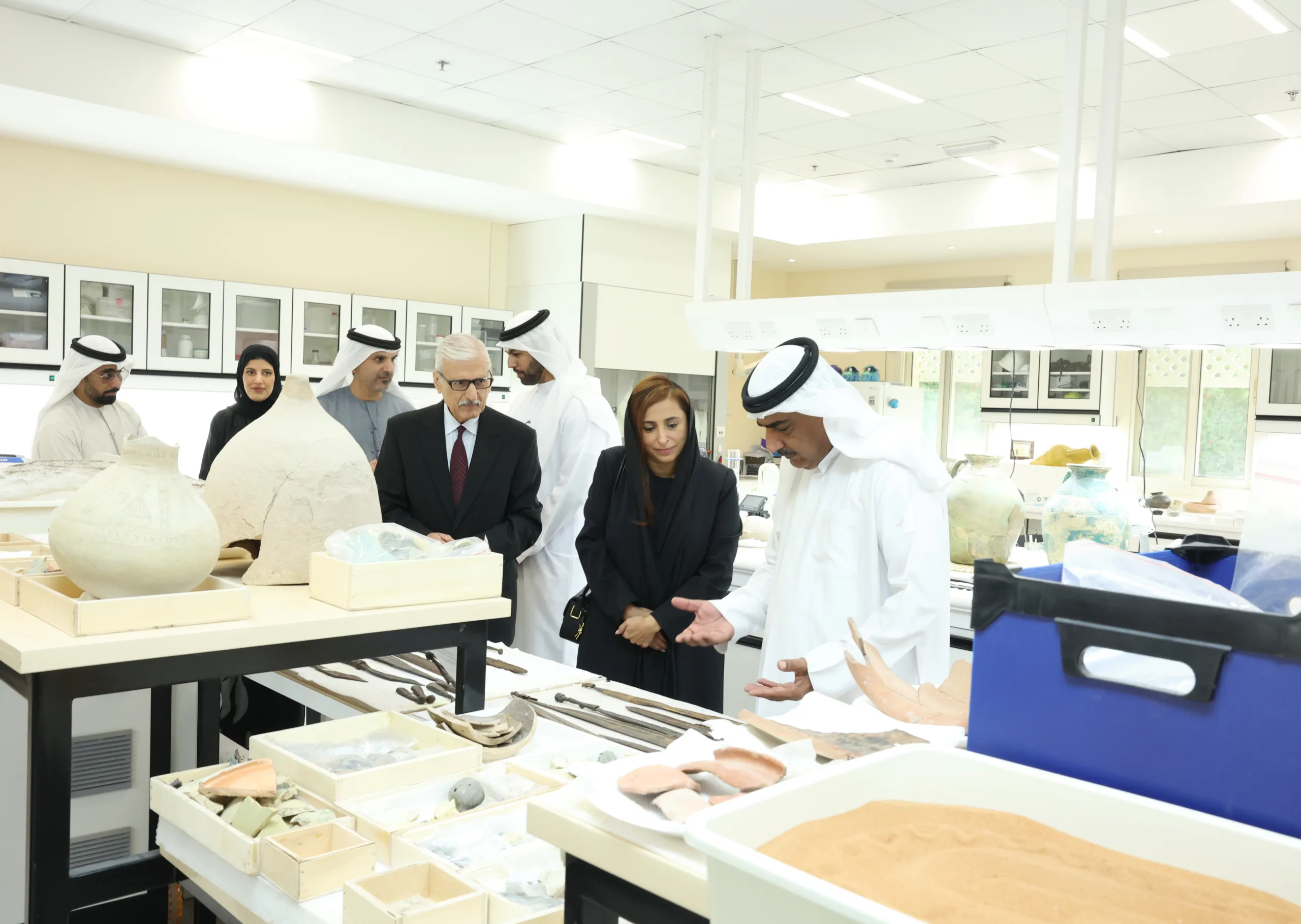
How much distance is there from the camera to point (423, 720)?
70.3 inches

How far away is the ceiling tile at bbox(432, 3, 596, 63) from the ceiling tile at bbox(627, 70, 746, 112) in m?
0.62

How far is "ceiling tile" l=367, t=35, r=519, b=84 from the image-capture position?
4.78 m

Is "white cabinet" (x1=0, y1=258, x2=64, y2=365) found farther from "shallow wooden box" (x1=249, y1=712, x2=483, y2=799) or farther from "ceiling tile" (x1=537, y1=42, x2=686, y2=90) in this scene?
"shallow wooden box" (x1=249, y1=712, x2=483, y2=799)

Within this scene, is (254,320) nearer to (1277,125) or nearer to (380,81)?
(380,81)

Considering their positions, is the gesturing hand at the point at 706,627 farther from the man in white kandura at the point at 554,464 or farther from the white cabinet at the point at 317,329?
the white cabinet at the point at 317,329

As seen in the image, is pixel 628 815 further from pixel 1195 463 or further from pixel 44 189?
pixel 1195 463

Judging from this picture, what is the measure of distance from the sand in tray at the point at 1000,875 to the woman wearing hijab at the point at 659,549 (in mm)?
2146

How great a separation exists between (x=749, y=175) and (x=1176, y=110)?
92.1 inches

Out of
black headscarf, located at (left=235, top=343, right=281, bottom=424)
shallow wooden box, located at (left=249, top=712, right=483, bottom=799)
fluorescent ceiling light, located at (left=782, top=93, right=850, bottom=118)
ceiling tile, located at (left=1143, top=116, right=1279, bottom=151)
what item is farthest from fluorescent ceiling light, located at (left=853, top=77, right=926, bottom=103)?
shallow wooden box, located at (left=249, top=712, right=483, bottom=799)

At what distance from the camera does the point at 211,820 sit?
4.36 feet

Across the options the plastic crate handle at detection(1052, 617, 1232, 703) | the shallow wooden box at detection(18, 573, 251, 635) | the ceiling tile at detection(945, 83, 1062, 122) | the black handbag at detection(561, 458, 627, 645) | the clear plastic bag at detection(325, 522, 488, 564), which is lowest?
the black handbag at detection(561, 458, 627, 645)

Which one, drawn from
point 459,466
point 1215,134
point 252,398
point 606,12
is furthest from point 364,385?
point 1215,134

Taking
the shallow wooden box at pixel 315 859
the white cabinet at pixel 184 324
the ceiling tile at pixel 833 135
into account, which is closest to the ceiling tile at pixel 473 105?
the ceiling tile at pixel 833 135

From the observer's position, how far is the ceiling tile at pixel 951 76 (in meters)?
4.74
